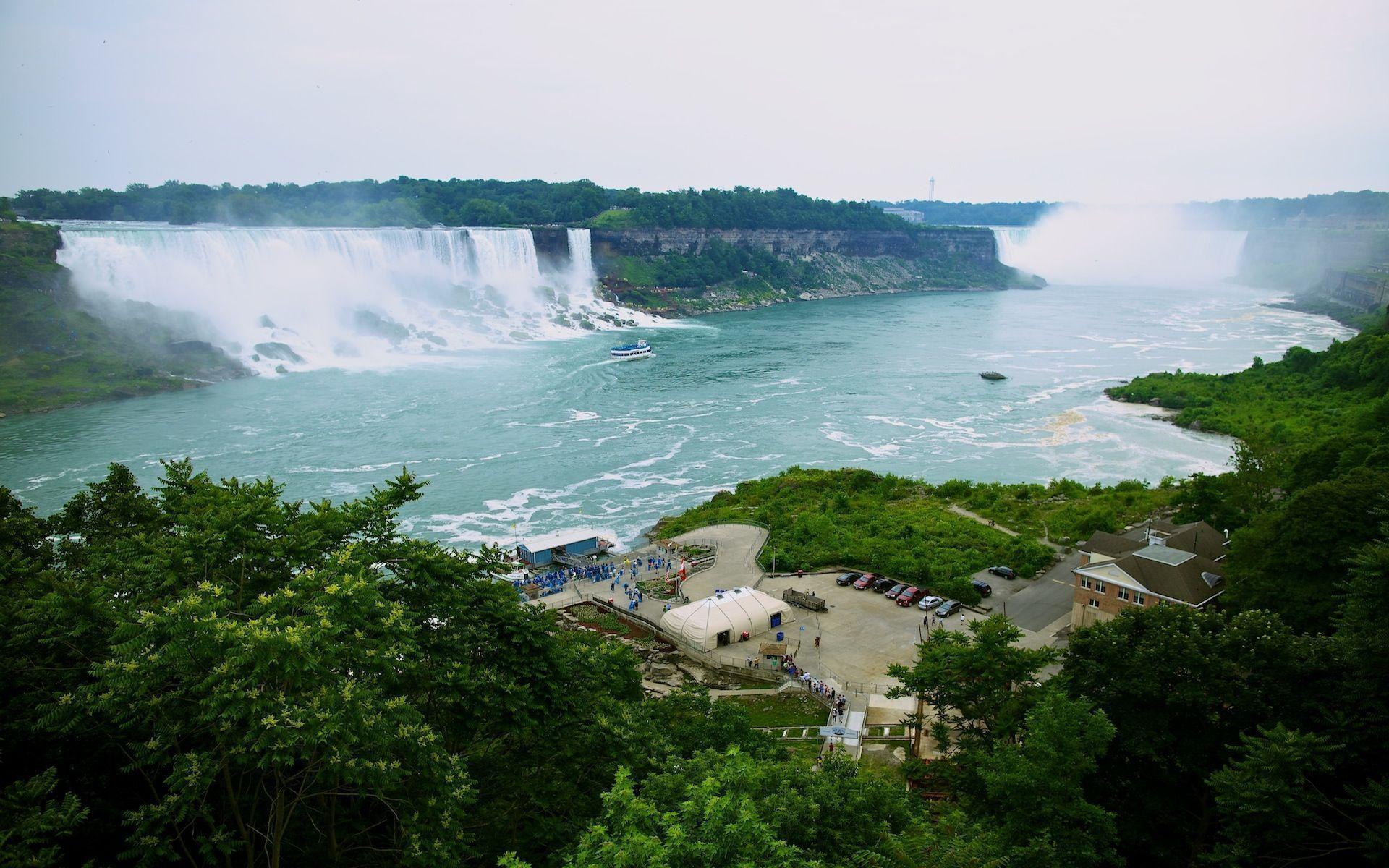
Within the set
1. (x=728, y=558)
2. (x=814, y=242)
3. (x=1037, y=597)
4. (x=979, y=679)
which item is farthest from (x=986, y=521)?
(x=814, y=242)

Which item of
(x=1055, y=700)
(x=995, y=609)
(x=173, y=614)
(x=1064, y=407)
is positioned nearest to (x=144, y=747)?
(x=173, y=614)

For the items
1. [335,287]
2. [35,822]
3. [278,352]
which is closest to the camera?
[35,822]

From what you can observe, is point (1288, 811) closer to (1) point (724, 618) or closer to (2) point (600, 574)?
(1) point (724, 618)

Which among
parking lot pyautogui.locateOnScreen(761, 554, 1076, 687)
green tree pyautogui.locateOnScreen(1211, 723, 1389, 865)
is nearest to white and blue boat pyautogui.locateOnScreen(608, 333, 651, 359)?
parking lot pyautogui.locateOnScreen(761, 554, 1076, 687)

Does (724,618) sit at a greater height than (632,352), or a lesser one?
greater

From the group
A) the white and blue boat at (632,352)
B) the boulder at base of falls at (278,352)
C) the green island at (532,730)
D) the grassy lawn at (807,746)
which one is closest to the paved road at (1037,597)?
the green island at (532,730)

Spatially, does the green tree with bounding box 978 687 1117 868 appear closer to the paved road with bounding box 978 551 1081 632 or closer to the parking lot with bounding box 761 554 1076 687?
the parking lot with bounding box 761 554 1076 687
